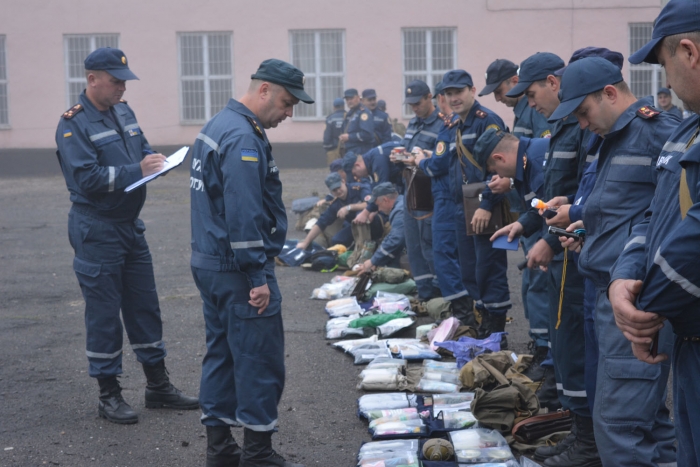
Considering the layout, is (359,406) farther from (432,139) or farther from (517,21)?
(517,21)

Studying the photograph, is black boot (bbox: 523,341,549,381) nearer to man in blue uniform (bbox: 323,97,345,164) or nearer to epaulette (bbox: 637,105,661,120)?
epaulette (bbox: 637,105,661,120)

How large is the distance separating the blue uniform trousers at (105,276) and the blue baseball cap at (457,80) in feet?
9.38

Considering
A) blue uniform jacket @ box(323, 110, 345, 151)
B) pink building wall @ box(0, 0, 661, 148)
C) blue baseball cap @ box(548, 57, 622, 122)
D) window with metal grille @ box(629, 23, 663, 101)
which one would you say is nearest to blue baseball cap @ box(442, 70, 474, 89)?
blue baseball cap @ box(548, 57, 622, 122)

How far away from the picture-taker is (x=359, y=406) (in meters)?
5.49

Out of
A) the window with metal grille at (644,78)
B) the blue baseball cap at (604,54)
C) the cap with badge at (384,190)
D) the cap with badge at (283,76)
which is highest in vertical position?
the window with metal grille at (644,78)

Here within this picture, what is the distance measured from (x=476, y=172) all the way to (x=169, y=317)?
340cm

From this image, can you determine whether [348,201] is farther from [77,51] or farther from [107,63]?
[77,51]

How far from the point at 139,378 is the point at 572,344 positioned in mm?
3372

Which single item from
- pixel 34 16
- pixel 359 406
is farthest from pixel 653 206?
pixel 34 16

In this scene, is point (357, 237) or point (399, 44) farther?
point (399, 44)

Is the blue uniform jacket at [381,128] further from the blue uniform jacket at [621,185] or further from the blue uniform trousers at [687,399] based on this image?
the blue uniform trousers at [687,399]

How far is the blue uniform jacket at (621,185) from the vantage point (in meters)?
3.60

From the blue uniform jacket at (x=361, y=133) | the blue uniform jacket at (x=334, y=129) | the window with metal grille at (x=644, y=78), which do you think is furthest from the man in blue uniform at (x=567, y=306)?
the window with metal grille at (x=644, y=78)

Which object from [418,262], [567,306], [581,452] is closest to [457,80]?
[418,262]
